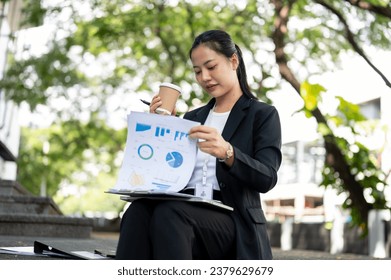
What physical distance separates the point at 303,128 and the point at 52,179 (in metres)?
14.1

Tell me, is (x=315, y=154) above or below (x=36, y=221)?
above

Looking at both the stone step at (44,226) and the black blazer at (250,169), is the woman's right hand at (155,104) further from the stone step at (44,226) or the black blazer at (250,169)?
the stone step at (44,226)

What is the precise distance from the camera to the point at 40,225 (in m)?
6.13

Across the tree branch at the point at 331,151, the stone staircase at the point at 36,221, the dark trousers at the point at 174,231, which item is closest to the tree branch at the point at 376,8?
the tree branch at the point at 331,151

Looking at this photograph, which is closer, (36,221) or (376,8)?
(376,8)

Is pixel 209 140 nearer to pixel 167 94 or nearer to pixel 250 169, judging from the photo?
pixel 250 169

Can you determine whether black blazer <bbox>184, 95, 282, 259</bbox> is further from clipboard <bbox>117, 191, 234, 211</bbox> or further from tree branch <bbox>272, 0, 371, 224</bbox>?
tree branch <bbox>272, 0, 371, 224</bbox>

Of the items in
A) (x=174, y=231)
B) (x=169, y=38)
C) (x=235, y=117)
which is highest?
(x=169, y=38)

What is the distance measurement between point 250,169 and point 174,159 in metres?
0.23

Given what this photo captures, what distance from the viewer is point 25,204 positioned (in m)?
7.00

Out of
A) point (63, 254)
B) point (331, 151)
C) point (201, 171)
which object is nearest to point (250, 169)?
point (201, 171)
